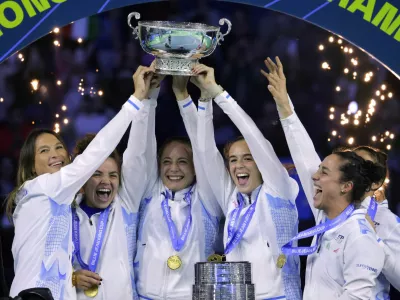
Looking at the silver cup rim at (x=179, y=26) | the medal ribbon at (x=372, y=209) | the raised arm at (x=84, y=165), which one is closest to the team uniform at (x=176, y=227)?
the raised arm at (x=84, y=165)

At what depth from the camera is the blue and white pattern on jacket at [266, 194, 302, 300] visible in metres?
5.00

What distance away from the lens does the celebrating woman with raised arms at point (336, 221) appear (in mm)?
4387

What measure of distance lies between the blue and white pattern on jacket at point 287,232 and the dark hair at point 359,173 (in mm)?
511

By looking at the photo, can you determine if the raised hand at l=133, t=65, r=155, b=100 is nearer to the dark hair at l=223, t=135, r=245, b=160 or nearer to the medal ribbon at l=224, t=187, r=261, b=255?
the dark hair at l=223, t=135, r=245, b=160

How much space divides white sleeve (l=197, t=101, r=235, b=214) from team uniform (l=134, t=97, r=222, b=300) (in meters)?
0.06

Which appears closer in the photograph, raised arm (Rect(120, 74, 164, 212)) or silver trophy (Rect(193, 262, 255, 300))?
silver trophy (Rect(193, 262, 255, 300))

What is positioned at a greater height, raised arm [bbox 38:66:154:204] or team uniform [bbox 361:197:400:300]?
raised arm [bbox 38:66:154:204]

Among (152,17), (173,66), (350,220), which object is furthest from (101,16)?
(350,220)

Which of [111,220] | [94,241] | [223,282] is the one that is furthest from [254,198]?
[223,282]

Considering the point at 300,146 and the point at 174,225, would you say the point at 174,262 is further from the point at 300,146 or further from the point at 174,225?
the point at 300,146

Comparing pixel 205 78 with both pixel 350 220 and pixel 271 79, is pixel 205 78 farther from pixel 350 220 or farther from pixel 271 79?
A: pixel 350 220

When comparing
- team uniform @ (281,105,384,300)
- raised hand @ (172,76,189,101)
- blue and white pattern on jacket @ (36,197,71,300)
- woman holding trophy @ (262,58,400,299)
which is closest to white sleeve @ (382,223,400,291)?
woman holding trophy @ (262,58,400,299)

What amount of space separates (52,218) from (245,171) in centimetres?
111

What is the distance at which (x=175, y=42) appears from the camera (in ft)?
16.0
